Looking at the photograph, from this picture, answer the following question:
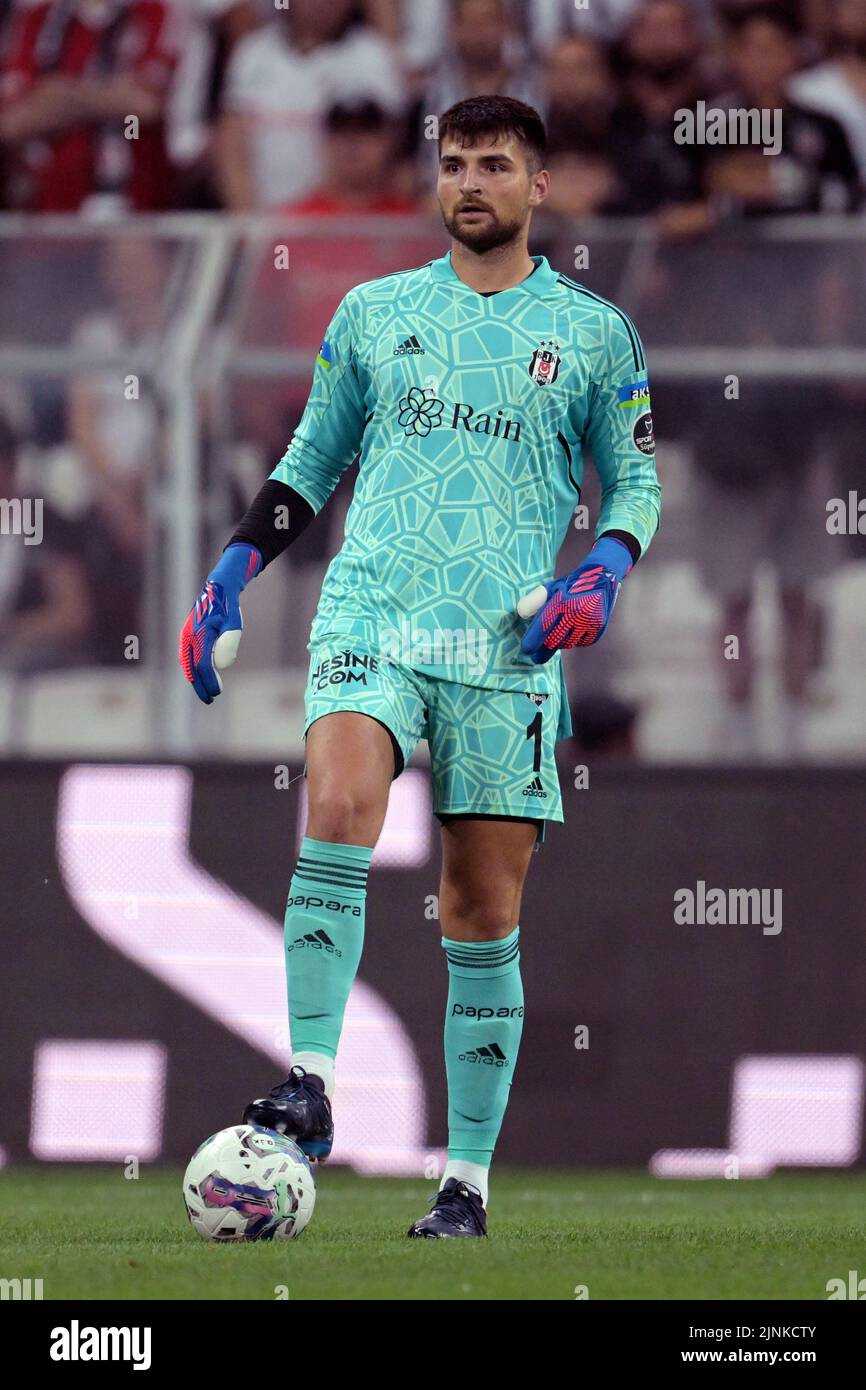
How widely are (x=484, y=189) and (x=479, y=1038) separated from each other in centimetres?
188

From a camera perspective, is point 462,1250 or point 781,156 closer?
point 462,1250

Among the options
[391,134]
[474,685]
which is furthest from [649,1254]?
[391,134]

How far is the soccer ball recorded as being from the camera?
430 cm

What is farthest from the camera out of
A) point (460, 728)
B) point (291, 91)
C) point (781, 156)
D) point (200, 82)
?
point (200, 82)

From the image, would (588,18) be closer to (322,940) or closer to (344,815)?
(344,815)

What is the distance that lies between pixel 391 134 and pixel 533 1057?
4.22 m

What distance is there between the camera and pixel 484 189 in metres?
4.80

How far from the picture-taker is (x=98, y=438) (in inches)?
317

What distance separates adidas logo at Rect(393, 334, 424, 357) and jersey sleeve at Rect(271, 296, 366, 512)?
0.13 metres

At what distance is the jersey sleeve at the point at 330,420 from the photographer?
196 inches

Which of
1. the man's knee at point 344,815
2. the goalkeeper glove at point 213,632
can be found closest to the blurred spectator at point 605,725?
the goalkeeper glove at point 213,632

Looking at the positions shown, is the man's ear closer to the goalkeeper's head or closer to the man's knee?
the goalkeeper's head
